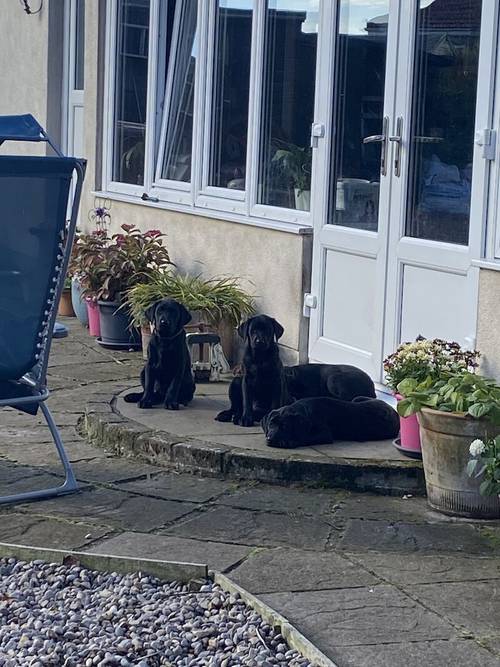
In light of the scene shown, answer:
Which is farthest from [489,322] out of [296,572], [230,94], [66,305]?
[66,305]

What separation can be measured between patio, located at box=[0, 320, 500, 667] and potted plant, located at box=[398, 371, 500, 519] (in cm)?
8

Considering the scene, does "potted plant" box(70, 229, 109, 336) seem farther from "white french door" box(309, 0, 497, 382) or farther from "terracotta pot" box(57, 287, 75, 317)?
"white french door" box(309, 0, 497, 382)

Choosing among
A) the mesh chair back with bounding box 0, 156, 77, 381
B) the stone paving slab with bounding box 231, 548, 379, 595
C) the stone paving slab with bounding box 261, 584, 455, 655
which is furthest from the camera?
the mesh chair back with bounding box 0, 156, 77, 381

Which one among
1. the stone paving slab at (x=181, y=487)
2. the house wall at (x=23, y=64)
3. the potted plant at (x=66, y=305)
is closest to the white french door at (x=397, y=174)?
the stone paving slab at (x=181, y=487)

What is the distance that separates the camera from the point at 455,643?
3.34 metres

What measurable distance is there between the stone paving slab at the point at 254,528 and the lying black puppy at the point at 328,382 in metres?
1.15

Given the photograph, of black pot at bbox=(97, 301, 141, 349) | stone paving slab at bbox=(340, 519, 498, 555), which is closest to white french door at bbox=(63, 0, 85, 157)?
black pot at bbox=(97, 301, 141, 349)

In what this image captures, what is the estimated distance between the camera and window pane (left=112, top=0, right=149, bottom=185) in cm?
862

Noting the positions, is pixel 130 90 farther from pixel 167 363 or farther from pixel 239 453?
pixel 239 453

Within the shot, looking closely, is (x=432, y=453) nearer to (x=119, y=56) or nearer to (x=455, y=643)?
(x=455, y=643)

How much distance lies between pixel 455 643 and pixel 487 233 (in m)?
2.34

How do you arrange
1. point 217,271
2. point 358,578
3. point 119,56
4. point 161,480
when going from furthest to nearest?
1. point 119,56
2. point 217,271
3. point 161,480
4. point 358,578

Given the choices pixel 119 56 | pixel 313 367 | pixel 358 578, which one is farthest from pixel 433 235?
pixel 119 56

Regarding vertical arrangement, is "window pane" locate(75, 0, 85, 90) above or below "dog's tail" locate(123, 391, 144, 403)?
above
